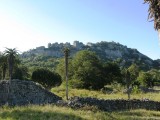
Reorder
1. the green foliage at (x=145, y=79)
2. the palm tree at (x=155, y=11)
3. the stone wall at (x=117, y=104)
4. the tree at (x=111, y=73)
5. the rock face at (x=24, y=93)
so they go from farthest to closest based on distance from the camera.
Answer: the green foliage at (x=145, y=79), the tree at (x=111, y=73), the rock face at (x=24, y=93), the stone wall at (x=117, y=104), the palm tree at (x=155, y=11)

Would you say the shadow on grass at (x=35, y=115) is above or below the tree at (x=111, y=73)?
below

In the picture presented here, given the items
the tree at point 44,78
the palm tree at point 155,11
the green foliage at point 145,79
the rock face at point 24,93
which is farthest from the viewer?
the green foliage at point 145,79

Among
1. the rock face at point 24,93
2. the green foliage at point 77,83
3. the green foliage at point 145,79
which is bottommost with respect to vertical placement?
the rock face at point 24,93

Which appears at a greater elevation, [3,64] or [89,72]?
[3,64]

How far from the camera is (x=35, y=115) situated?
24875 millimetres

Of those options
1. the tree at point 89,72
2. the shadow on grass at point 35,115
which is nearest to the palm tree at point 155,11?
the shadow on grass at point 35,115

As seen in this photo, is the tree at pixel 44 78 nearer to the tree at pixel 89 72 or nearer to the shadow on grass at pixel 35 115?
the tree at pixel 89 72

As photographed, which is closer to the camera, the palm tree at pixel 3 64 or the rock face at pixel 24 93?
the rock face at pixel 24 93

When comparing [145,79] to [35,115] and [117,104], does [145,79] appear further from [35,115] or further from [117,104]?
[35,115]

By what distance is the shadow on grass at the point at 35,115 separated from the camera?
78.2 feet

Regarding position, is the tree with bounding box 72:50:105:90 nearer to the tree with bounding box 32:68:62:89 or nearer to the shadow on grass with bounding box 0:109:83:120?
the tree with bounding box 32:68:62:89


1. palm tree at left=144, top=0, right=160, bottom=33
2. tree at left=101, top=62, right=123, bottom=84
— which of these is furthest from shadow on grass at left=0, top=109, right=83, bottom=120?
tree at left=101, top=62, right=123, bottom=84

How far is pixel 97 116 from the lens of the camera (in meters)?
25.3

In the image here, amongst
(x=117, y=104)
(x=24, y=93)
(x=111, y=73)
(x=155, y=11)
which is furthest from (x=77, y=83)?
(x=155, y=11)
